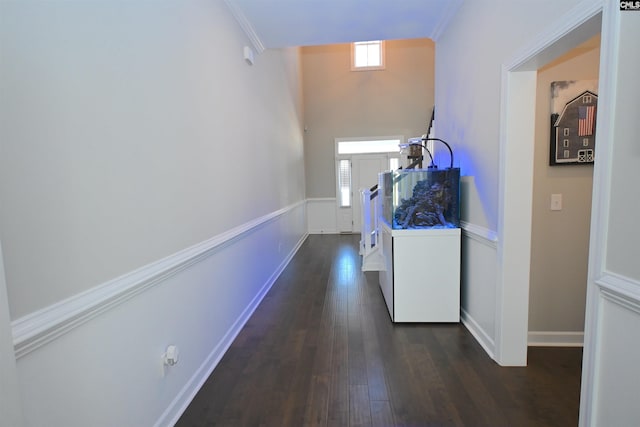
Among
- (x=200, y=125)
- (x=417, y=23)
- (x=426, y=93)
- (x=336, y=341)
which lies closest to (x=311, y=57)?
(x=426, y=93)

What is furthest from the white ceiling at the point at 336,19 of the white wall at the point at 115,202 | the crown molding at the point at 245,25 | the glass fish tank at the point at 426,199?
the glass fish tank at the point at 426,199

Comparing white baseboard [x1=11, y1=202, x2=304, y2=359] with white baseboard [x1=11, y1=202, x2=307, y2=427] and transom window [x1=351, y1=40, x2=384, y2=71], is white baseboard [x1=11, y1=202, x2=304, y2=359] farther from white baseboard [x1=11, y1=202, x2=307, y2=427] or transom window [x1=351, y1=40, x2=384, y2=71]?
transom window [x1=351, y1=40, x2=384, y2=71]

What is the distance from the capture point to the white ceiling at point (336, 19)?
258cm

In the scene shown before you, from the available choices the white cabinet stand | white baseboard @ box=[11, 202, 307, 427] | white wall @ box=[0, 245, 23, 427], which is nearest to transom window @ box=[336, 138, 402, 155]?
the white cabinet stand

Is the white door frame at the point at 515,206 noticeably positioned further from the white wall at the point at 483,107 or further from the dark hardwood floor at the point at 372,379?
the dark hardwood floor at the point at 372,379

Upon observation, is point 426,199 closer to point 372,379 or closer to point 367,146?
point 372,379

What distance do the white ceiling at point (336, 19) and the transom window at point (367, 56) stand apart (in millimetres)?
4469

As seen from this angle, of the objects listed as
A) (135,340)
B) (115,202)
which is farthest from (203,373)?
(115,202)

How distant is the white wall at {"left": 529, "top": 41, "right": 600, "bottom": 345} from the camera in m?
2.24

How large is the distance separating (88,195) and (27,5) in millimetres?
596

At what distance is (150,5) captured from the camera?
153cm

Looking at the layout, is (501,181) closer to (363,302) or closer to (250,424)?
(363,302)

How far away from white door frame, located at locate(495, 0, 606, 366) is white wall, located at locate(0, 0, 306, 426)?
1993 mm

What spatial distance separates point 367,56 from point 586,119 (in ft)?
20.3
